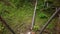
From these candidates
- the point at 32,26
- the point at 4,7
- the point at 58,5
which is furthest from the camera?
the point at 4,7

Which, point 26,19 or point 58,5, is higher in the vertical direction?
point 58,5

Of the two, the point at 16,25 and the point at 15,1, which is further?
the point at 15,1

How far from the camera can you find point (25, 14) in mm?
5297

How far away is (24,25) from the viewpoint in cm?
484

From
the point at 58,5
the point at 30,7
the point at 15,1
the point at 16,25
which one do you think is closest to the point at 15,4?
the point at 15,1

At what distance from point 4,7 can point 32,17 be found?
1013 mm

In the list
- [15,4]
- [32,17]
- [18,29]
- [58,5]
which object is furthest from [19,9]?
[58,5]

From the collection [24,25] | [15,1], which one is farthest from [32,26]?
[15,1]

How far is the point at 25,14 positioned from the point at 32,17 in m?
0.29

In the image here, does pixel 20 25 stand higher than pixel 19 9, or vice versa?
pixel 19 9

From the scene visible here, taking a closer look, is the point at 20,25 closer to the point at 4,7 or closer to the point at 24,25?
the point at 24,25

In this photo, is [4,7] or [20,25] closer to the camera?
[20,25]

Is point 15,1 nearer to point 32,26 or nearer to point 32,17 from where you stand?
point 32,17

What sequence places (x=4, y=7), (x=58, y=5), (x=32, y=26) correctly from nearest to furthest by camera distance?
1. (x=32, y=26)
2. (x=58, y=5)
3. (x=4, y=7)
